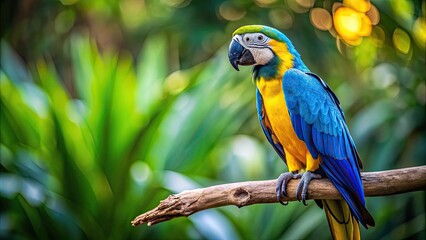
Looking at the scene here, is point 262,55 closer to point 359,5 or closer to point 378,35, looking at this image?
point 359,5

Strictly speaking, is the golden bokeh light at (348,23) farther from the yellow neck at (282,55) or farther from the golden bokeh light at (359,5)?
the yellow neck at (282,55)

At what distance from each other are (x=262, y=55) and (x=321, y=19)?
30.7 inches

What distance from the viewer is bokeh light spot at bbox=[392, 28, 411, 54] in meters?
1.48

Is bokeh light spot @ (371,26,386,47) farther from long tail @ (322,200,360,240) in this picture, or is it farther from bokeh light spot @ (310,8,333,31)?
long tail @ (322,200,360,240)

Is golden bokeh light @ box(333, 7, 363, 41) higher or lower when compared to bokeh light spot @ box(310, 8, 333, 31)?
higher

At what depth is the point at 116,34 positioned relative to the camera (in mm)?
2912

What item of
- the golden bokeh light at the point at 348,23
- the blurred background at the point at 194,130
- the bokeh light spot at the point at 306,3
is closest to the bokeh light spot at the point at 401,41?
the blurred background at the point at 194,130

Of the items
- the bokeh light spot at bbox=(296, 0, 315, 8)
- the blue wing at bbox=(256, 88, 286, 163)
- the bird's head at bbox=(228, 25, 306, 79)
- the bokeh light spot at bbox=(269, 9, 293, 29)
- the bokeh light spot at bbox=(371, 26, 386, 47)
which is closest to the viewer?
the bird's head at bbox=(228, 25, 306, 79)

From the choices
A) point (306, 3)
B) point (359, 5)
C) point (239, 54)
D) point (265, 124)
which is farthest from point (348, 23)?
point (239, 54)

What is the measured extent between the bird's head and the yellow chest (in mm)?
40

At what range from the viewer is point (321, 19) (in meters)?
1.58

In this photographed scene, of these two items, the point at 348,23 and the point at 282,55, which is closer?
the point at 282,55

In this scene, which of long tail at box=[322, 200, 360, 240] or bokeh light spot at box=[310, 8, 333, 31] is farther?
bokeh light spot at box=[310, 8, 333, 31]

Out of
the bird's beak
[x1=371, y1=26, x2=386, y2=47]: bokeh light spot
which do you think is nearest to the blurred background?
[x1=371, y1=26, x2=386, y2=47]: bokeh light spot
